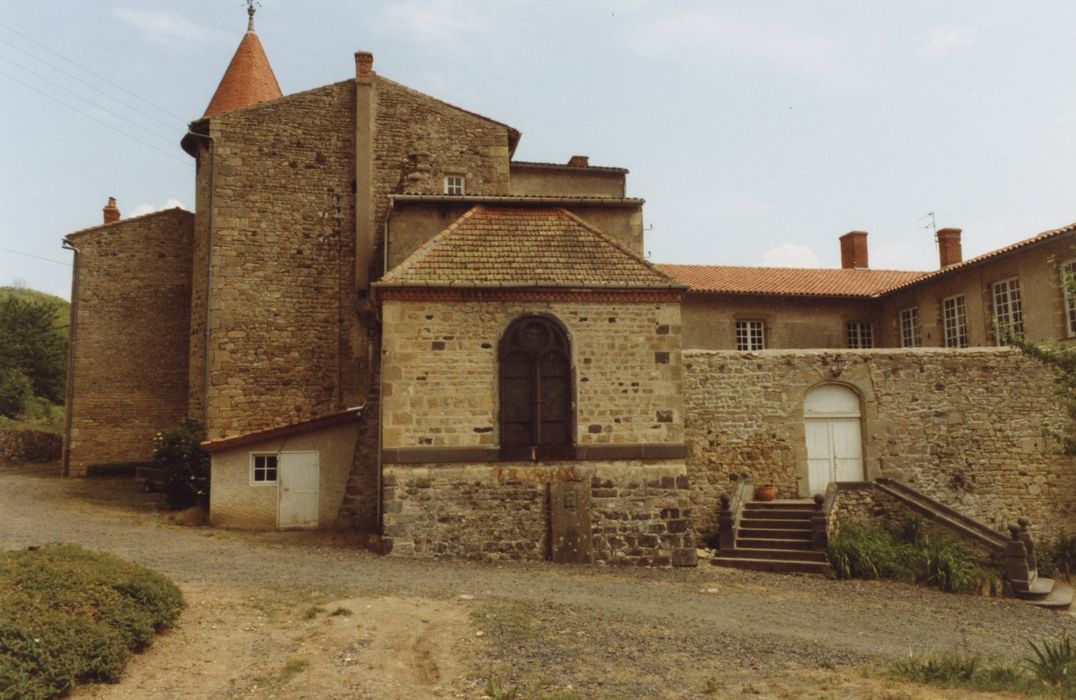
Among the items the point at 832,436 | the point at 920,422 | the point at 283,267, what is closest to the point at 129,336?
the point at 283,267

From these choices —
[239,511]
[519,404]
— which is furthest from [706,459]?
[239,511]

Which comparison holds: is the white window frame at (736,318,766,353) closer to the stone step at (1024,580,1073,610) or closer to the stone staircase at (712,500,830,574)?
the stone staircase at (712,500,830,574)

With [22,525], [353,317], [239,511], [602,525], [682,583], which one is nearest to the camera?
[682,583]

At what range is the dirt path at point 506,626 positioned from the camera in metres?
7.00

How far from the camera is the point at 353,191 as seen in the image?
788 inches

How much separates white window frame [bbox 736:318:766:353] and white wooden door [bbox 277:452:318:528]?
44.8 ft

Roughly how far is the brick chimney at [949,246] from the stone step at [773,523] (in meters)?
15.0

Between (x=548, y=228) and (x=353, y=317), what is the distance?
741cm

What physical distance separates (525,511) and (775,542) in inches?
203

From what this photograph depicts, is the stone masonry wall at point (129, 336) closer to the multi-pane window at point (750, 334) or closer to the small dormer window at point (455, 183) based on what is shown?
the small dormer window at point (455, 183)

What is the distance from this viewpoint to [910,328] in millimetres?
23422

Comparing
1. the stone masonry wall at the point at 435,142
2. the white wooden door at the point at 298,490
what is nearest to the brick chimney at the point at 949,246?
the stone masonry wall at the point at 435,142

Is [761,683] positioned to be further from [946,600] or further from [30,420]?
[30,420]

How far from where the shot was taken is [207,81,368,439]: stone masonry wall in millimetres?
19062
